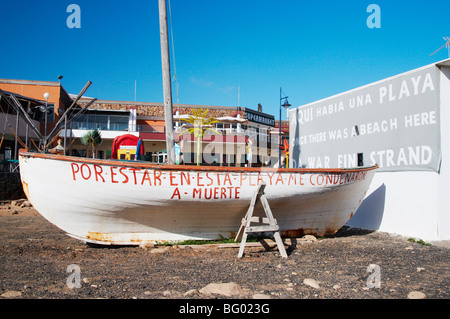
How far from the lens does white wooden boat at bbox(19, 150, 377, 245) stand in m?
5.95

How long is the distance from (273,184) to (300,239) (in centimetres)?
151

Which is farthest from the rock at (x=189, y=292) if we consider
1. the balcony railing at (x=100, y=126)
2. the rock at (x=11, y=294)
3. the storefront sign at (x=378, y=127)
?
the balcony railing at (x=100, y=126)

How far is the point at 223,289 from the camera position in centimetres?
401

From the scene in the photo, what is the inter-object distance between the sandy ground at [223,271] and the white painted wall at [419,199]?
708 millimetres

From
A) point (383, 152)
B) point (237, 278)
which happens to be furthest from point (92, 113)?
point (237, 278)

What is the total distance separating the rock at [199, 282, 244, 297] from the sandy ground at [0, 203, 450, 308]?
0.07 ft

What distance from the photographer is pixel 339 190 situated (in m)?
7.31

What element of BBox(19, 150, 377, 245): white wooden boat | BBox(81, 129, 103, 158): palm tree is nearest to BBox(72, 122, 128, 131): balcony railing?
BBox(81, 129, 103, 158): palm tree

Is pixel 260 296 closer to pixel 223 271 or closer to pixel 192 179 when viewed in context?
pixel 223 271

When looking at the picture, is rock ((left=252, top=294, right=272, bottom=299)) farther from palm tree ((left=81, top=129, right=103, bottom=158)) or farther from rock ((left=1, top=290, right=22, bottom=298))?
palm tree ((left=81, top=129, right=103, bottom=158))

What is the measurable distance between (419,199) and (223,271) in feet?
16.5

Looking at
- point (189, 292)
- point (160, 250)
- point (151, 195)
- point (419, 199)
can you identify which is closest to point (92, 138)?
point (151, 195)

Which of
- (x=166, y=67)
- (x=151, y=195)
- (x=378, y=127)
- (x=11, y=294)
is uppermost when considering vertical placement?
(x=166, y=67)

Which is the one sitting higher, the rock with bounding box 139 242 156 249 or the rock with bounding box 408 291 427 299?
the rock with bounding box 408 291 427 299
